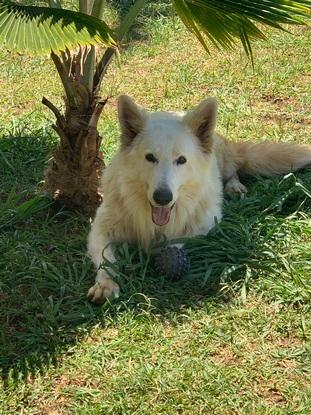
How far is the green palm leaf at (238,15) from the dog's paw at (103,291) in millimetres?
1499

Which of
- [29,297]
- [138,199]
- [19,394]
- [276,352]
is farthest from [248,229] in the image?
[19,394]

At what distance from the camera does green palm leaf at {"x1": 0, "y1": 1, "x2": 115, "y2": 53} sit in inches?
123

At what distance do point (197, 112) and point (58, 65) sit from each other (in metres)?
0.92

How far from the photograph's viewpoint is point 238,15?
12.2ft

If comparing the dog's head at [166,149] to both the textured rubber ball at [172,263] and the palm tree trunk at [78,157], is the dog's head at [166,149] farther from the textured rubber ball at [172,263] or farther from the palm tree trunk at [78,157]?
the palm tree trunk at [78,157]

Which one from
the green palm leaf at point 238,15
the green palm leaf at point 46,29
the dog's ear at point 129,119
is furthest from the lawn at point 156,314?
the green palm leaf at point 46,29

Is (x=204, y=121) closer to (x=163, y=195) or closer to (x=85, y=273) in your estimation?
(x=163, y=195)

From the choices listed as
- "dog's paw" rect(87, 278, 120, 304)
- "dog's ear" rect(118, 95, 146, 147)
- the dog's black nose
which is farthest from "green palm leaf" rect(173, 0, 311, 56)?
"dog's paw" rect(87, 278, 120, 304)

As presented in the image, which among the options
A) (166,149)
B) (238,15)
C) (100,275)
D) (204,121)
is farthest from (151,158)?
(238,15)

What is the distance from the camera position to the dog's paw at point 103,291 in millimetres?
3598

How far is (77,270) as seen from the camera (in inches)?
155

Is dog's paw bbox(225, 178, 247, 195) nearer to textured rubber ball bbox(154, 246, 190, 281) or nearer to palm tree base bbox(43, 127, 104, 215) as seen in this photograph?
palm tree base bbox(43, 127, 104, 215)

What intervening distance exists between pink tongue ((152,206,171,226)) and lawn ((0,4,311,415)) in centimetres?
24

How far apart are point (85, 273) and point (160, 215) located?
0.56 metres
